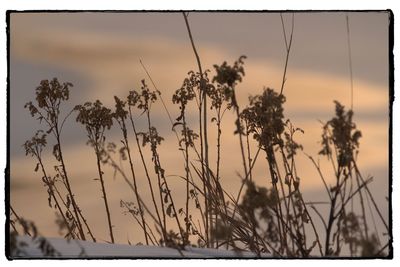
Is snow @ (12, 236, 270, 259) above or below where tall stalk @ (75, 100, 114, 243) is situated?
below

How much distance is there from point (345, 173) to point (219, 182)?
0.57m

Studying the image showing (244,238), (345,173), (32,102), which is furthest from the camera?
(32,102)

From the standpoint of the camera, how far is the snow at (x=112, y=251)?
3600 millimetres

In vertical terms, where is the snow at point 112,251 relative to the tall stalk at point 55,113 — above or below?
below

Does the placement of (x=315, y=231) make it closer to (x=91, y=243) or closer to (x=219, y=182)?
(x=219, y=182)

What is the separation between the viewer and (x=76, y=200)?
4.25m

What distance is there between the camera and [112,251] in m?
3.65

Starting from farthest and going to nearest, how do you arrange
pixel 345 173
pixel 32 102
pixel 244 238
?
pixel 32 102 < pixel 244 238 < pixel 345 173

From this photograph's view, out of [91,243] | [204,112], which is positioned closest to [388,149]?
[204,112]

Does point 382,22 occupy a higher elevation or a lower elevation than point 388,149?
higher

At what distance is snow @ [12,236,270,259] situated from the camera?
11.8ft

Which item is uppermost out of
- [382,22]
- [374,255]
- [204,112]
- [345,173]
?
[382,22]

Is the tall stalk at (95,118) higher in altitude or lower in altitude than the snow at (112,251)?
higher
